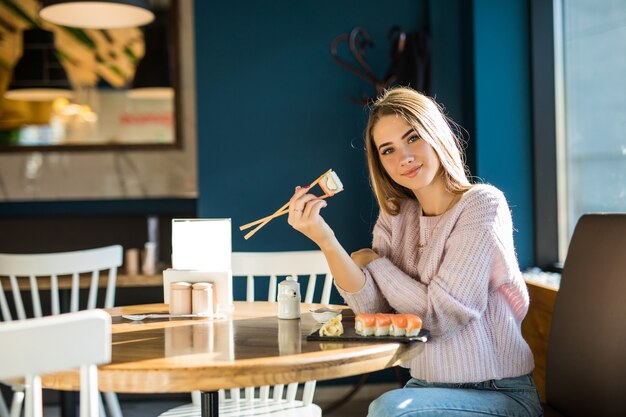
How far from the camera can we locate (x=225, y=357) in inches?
57.3

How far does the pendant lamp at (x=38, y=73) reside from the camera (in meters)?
3.90

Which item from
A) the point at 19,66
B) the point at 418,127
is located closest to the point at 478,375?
the point at 418,127

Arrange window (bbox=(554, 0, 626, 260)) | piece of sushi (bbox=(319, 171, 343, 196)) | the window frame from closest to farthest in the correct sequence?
piece of sushi (bbox=(319, 171, 343, 196)) → window (bbox=(554, 0, 626, 260)) → the window frame

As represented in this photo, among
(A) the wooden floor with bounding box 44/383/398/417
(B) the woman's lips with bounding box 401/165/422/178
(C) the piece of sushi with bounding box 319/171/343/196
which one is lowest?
(A) the wooden floor with bounding box 44/383/398/417

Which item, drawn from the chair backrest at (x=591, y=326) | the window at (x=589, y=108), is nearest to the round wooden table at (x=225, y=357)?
the chair backrest at (x=591, y=326)

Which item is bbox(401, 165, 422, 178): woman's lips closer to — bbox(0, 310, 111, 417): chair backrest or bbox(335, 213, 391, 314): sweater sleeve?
bbox(335, 213, 391, 314): sweater sleeve

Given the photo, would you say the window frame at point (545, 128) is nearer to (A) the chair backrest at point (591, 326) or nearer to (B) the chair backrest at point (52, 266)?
(A) the chair backrest at point (591, 326)

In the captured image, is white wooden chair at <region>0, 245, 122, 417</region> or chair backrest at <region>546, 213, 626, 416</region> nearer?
chair backrest at <region>546, 213, 626, 416</region>

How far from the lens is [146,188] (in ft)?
13.0

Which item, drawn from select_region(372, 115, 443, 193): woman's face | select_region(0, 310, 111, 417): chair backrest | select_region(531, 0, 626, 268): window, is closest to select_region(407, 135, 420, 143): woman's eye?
select_region(372, 115, 443, 193): woman's face

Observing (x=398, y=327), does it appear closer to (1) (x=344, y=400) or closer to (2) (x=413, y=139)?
(2) (x=413, y=139)

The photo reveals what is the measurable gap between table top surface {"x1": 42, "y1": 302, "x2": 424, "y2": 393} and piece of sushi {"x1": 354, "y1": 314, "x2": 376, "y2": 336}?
2.2 inches

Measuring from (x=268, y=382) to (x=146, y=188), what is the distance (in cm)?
274

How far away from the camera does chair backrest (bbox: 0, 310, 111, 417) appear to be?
1.09 m
